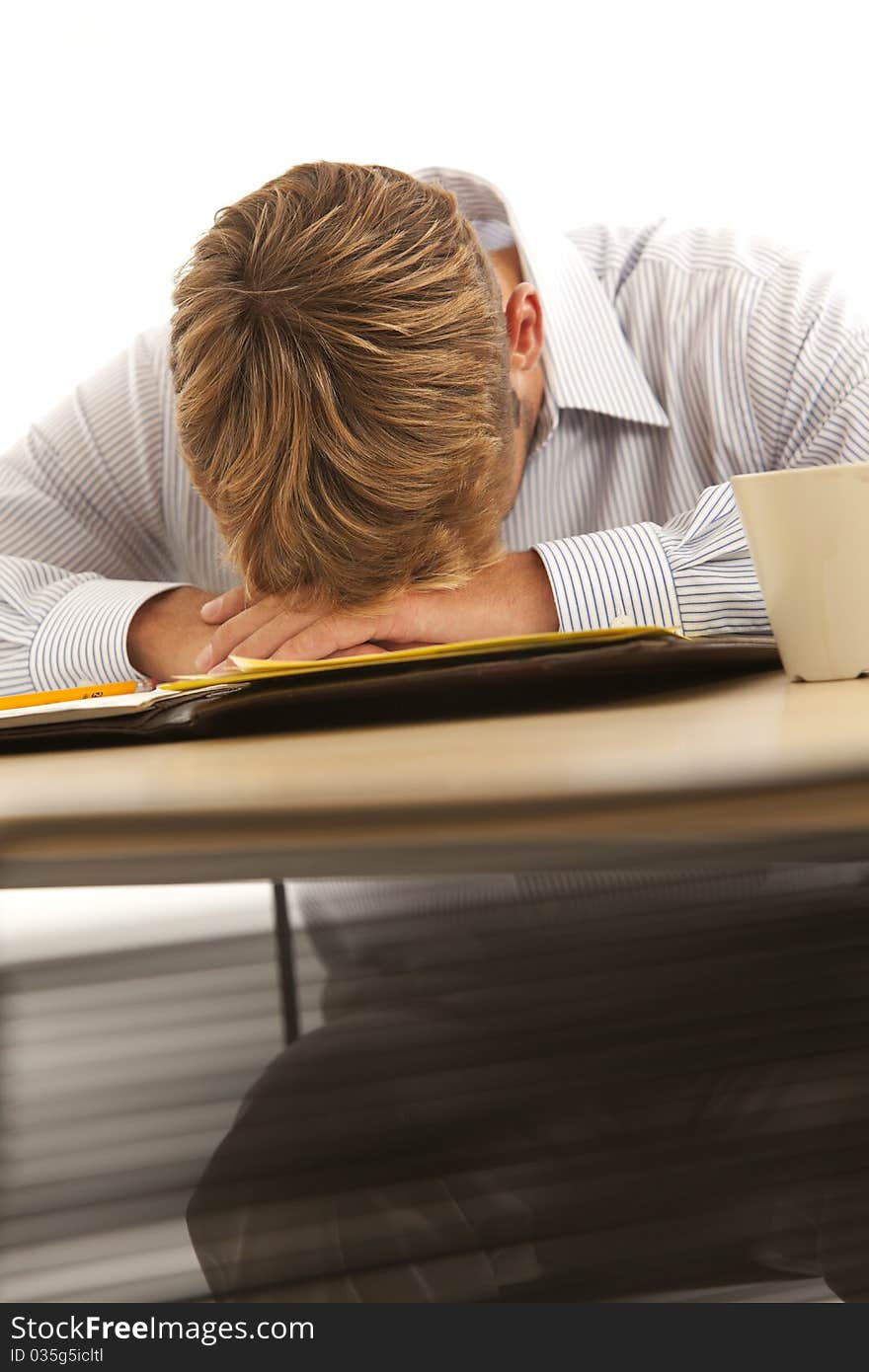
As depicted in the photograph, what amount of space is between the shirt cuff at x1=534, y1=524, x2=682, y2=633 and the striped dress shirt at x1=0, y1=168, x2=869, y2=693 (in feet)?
0.47

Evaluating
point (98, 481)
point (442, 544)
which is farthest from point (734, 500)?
point (98, 481)

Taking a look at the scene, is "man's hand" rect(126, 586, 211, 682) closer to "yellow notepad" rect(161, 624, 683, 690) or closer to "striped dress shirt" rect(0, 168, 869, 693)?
"striped dress shirt" rect(0, 168, 869, 693)

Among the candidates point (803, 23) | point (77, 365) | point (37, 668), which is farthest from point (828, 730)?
point (803, 23)

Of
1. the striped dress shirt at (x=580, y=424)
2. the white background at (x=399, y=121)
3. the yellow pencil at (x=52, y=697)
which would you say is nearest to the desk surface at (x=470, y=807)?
the yellow pencil at (x=52, y=697)

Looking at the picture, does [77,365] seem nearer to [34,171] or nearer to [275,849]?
[34,171]

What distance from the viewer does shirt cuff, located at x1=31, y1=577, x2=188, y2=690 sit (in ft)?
2.85

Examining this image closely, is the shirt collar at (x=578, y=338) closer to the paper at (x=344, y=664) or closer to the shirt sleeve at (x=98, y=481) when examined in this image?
the shirt sleeve at (x=98, y=481)

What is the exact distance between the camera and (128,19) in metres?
3.30

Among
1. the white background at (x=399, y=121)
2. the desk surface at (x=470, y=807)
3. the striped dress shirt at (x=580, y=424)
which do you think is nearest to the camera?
the desk surface at (x=470, y=807)

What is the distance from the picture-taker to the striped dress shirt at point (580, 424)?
99 centimetres

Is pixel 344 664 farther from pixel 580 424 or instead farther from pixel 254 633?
pixel 580 424

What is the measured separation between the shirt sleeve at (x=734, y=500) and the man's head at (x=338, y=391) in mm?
91

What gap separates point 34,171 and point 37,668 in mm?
3080

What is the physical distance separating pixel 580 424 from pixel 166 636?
0.55 metres
